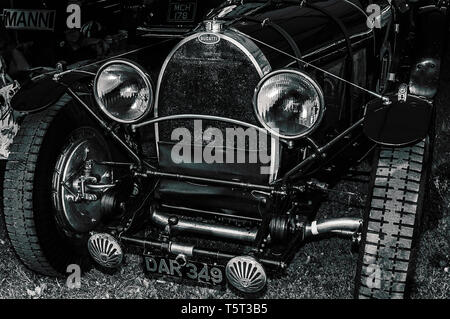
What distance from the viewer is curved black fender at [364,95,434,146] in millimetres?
2408

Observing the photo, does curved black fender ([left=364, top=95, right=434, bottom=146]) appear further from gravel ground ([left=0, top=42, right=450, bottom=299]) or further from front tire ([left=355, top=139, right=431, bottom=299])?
gravel ground ([left=0, top=42, right=450, bottom=299])

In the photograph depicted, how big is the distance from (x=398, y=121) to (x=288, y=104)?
0.49m

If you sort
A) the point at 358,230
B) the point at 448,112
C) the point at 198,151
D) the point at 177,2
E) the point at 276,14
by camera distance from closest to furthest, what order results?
the point at 358,230, the point at 198,151, the point at 276,14, the point at 448,112, the point at 177,2

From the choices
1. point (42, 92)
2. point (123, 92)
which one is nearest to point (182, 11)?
point (42, 92)

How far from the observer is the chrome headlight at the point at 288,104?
2396 millimetres

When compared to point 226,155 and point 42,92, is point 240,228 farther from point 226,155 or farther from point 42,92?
point 42,92

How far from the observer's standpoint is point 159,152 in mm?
2900

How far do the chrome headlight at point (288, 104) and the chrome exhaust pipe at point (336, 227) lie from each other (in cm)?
44

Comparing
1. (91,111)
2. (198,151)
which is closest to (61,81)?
(91,111)

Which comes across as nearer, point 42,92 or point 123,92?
point 123,92

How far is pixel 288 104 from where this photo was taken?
250 cm
